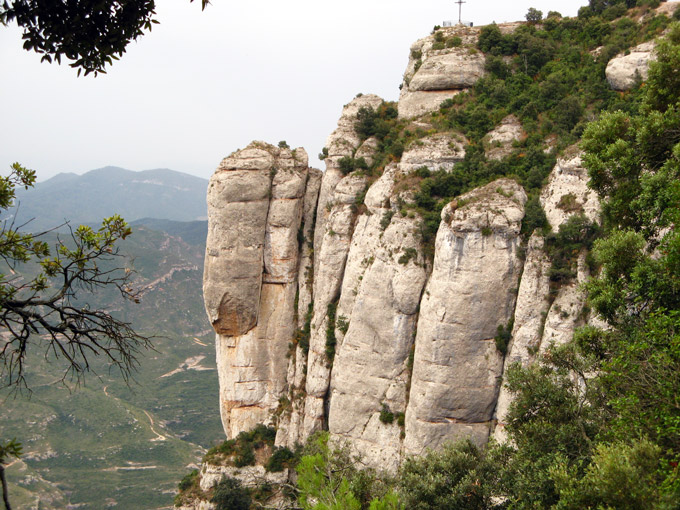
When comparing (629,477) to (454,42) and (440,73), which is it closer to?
(440,73)

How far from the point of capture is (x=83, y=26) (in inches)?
307

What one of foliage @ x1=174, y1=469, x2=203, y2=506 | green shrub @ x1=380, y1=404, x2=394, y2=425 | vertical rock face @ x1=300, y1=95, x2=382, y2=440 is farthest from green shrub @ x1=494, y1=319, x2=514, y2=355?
foliage @ x1=174, y1=469, x2=203, y2=506

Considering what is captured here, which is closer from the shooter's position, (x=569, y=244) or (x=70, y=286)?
(x=70, y=286)

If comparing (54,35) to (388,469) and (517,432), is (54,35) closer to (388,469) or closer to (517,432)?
(517,432)

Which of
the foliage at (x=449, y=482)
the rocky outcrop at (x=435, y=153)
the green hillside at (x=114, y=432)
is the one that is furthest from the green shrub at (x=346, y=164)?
the foliage at (x=449, y=482)

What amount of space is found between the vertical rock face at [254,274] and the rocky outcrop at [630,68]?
21056 mm

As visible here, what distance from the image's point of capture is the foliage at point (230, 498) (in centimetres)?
3438

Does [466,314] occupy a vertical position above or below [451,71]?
below

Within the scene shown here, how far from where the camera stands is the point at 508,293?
1163 inches

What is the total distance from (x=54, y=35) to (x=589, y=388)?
51.2 ft

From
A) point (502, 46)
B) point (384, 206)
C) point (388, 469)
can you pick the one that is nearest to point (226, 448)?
point (388, 469)

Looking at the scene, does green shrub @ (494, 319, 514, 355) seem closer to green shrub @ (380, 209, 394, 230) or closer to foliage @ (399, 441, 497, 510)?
foliage @ (399, 441, 497, 510)

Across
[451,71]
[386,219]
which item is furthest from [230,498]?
[451,71]

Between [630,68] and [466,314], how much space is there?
1713 centimetres
